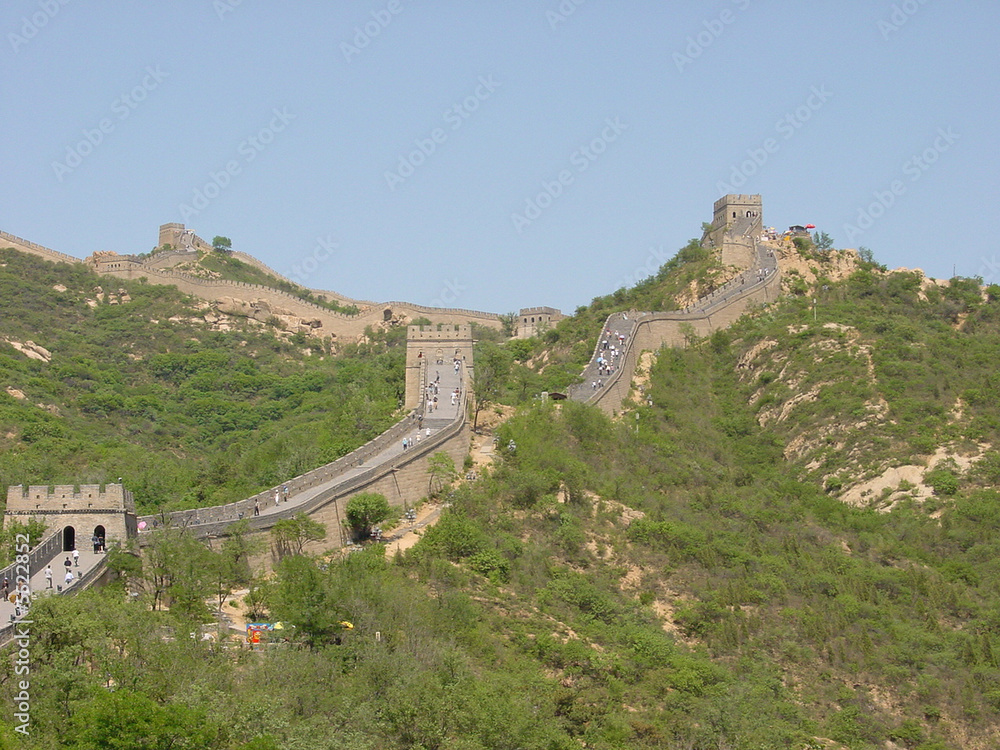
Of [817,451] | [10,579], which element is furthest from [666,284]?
[10,579]

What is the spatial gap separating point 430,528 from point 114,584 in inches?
402

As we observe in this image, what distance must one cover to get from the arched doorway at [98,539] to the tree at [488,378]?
1837 cm

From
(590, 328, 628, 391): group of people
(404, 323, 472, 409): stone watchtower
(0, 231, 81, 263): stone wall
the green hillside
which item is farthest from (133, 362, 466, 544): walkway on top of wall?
(0, 231, 81, 263): stone wall

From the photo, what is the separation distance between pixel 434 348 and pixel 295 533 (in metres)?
16.9

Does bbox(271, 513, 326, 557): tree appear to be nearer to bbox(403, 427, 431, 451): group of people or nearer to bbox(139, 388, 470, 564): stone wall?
bbox(139, 388, 470, 564): stone wall

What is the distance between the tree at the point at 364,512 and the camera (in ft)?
125

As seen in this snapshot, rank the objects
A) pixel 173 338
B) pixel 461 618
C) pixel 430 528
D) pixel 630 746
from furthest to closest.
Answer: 1. pixel 173 338
2. pixel 430 528
3. pixel 461 618
4. pixel 630 746

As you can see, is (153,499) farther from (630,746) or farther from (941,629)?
(941,629)

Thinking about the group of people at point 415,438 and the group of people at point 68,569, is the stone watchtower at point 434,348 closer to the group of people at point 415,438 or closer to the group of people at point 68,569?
the group of people at point 415,438

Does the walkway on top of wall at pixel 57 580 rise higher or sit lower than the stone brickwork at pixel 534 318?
lower

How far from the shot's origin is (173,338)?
8450 cm

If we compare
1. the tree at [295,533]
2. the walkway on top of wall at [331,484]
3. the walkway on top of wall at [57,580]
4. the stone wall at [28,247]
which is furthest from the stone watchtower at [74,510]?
the stone wall at [28,247]

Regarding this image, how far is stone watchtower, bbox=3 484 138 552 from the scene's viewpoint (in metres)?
31.5

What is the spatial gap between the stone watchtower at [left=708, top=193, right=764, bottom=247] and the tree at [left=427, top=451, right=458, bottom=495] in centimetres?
3309
